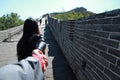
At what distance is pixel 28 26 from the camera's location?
3725mm

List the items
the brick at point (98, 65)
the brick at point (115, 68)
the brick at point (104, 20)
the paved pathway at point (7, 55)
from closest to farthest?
the brick at point (115, 68) → the brick at point (104, 20) → the brick at point (98, 65) → the paved pathway at point (7, 55)

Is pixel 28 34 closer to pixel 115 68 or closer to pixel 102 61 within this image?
pixel 102 61

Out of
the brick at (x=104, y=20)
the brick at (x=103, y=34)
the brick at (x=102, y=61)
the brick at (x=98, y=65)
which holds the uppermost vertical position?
the brick at (x=104, y=20)

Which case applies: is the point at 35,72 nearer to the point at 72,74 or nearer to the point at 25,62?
the point at 25,62

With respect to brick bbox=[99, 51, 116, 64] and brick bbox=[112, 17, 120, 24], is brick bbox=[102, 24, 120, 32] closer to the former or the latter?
brick bbox=[112, 17, 120, 24]

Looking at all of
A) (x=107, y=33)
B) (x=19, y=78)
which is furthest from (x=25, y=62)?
(x=107, y=33)

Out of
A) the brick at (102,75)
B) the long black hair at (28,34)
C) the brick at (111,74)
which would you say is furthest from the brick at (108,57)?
the long black hair at (28,34)

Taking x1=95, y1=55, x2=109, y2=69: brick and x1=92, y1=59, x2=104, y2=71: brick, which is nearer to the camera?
x1=95, y1=55, x2=109, y2=69: brick

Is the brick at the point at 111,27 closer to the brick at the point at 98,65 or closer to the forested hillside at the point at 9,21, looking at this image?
the brick at the point at 98,65

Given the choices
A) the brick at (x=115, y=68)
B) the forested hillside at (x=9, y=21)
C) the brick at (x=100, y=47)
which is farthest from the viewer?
the forested hillside at (x=9, y=21)

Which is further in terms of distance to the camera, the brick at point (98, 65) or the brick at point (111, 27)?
the brick at point (98, 65)

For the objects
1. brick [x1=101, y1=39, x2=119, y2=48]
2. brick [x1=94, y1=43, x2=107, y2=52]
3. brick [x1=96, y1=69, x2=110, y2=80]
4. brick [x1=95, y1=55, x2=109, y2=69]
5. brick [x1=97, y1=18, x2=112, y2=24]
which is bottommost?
brick [x1=96, y1=69, x2=110, y2=80]

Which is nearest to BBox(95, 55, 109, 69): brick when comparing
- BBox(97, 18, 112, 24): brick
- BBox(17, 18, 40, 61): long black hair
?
BBox(97, 18, 112, 24): brick

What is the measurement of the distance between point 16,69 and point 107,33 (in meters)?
2.18
